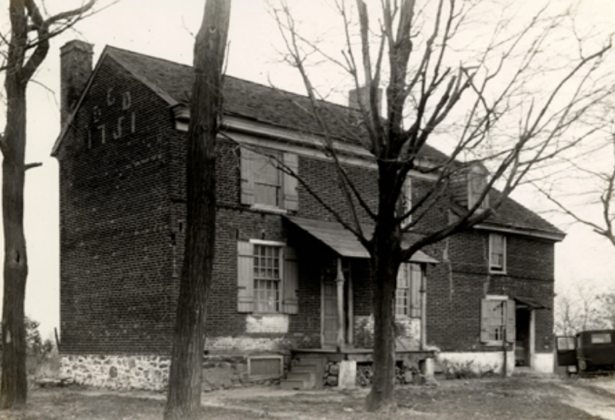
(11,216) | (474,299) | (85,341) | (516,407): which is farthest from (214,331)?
(474,299)

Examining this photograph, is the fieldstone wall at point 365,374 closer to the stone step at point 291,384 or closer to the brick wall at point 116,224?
the stone step at point 291,384

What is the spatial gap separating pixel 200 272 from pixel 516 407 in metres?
→ 7.46

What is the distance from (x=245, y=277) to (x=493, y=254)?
11.6 metres

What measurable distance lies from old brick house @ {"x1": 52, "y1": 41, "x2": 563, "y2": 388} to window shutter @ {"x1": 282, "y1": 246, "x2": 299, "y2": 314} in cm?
3

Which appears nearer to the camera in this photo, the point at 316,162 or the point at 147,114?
the point at 147,114

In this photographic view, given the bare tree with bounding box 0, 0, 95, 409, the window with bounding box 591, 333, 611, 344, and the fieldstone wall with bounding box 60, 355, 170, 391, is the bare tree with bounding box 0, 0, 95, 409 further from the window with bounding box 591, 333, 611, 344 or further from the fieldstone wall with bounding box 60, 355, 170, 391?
the window with bounding box 591, 333, 611, 344

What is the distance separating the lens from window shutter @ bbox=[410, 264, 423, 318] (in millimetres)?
23406

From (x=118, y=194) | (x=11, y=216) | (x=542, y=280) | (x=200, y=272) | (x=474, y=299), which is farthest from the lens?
(x=542, y=280)

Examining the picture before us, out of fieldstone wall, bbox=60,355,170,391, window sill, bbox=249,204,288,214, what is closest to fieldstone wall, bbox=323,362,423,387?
fieldstone wall, bbox=60,355,170,391

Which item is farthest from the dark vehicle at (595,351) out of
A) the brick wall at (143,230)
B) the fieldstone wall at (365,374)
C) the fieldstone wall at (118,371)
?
the fieldstone wall at (118,371)

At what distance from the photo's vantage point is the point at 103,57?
69.7 feet

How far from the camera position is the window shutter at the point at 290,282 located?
66.2ft

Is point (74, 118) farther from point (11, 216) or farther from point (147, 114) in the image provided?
point (11, 216)

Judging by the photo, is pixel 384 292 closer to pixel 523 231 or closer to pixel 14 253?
pixel 14 253
